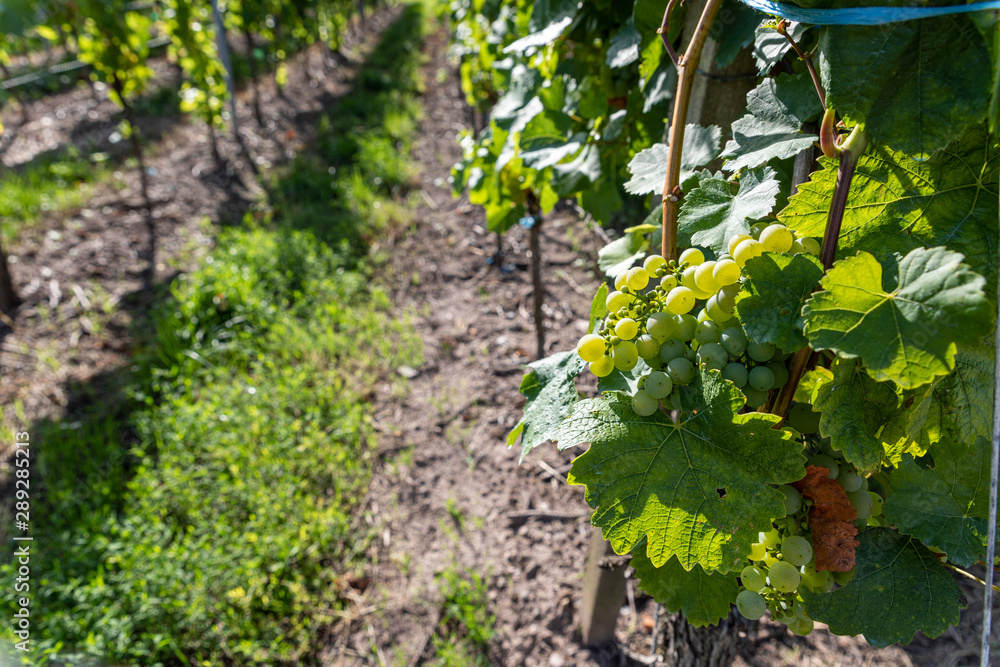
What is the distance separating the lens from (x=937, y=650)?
2043 mm

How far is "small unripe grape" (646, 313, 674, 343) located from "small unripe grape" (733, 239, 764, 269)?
0.40 ft

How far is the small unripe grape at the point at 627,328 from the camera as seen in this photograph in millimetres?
774

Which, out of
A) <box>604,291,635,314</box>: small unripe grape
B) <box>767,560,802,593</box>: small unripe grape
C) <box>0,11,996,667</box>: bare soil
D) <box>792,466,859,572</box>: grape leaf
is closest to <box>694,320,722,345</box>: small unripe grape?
<box>604,291,635,314</box>: small unripe grape

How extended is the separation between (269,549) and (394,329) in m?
1.72

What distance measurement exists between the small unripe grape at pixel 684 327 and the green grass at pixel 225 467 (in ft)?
6.02

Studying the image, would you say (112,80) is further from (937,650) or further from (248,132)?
(937,650)

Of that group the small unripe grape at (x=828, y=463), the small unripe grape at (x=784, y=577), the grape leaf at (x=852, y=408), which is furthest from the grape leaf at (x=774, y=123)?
the small unripe grape at (x=784, y=577)

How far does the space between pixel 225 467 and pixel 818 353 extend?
2.94m

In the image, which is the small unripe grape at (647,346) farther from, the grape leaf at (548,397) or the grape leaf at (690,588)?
the grape leaf at (690,588)

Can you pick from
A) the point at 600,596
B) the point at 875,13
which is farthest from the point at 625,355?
the point at 600,596

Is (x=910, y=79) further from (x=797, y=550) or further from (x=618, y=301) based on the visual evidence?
(x=797, y=550)

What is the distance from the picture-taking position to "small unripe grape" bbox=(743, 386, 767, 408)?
0.76 m

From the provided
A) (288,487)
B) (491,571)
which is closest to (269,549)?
(288,487)

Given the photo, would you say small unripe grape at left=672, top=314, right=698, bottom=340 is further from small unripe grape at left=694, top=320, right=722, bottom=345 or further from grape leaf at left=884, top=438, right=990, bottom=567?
grape leaf at left=884, top=438, right=990, bottom=567
